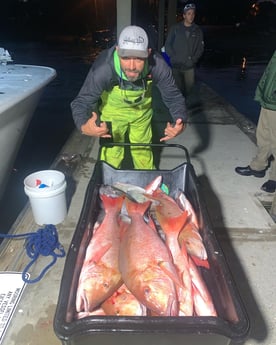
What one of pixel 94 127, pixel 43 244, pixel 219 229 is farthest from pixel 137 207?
pixel 219 229

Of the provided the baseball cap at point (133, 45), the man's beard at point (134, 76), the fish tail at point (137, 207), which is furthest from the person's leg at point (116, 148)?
the fish tail at point (137, 207)

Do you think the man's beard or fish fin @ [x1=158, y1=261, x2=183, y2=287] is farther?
the man's beard

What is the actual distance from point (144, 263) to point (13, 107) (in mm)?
2280

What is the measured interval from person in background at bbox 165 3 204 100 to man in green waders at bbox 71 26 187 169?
3827 mm

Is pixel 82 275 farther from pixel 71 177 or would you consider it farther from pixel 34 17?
pixel 34 17

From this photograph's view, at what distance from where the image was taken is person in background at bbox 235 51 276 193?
345 cm

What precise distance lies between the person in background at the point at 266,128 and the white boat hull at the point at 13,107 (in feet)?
8.56

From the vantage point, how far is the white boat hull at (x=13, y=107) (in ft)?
10.6

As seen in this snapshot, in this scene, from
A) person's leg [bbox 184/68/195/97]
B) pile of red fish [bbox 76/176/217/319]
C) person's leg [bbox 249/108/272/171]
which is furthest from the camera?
person's leg [bbox 184/68/195/97]

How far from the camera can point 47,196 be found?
2.94m

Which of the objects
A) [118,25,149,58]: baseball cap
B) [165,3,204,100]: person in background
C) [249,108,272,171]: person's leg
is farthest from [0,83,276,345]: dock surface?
[165,3,204,100]: person in background

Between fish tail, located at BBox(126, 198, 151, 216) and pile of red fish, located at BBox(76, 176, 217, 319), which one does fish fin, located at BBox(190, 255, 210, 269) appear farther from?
fish tail, located at BBox(126, 198, 151, 216)

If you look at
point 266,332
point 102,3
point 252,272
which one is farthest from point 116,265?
point 102,3

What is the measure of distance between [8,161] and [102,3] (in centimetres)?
3566
